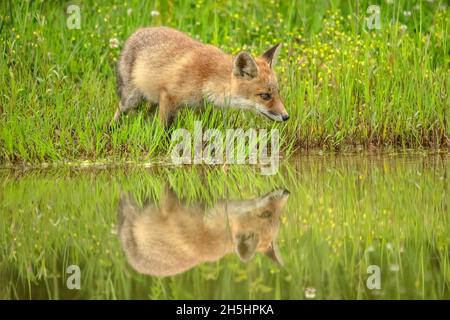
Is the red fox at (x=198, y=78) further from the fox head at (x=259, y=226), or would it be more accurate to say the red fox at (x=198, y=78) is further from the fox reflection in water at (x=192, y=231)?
the fox reflection in water at (x=192, y=231)

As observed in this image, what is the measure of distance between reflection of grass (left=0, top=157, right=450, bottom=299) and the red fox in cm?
99

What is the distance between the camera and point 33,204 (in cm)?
706

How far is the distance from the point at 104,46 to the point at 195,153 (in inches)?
125

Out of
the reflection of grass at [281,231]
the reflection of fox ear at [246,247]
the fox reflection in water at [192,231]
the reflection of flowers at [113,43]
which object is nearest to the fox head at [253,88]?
the reflection of grass at [281,231]

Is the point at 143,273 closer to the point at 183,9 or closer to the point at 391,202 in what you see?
the point at 391,202

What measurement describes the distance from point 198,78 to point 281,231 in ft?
12.2

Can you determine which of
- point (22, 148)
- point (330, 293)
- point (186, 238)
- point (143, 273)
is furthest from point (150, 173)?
point (330, 293)

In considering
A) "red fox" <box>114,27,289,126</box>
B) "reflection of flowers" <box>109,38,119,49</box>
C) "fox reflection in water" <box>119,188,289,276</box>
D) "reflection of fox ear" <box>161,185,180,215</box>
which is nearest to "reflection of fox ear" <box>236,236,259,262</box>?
"fox reflection in water" <box>119,188,289,276</box>

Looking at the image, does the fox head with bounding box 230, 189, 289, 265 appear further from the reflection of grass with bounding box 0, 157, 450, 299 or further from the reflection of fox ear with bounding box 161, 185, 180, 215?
the reflection of fox ear with bounding box 161, 185, 180, 215

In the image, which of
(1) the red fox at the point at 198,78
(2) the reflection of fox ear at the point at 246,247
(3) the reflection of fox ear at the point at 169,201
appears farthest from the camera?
(1) the red fox at the point at 198,78

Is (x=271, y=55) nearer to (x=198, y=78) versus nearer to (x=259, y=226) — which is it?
(x=198, y=78)

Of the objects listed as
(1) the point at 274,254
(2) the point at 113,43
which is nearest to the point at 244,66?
(2) the point at 113,43

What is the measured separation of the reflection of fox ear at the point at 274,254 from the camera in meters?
5.36

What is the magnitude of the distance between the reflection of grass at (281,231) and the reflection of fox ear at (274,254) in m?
0.06
